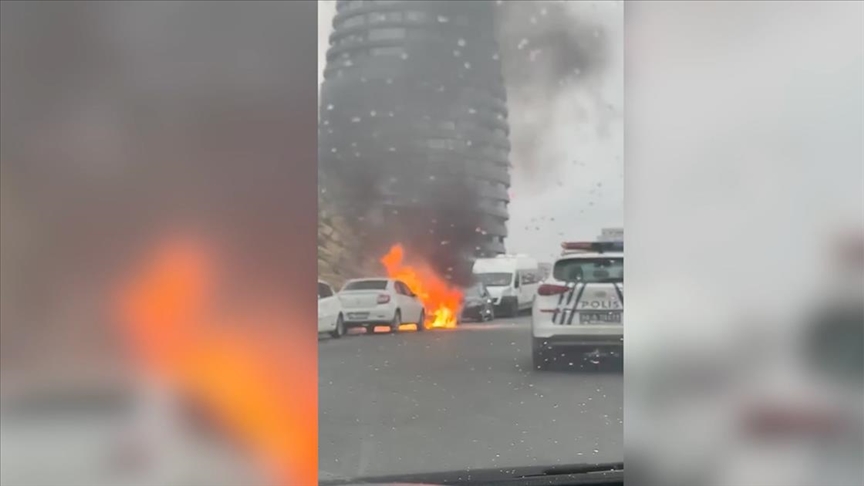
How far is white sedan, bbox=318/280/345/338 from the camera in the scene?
1.21 m

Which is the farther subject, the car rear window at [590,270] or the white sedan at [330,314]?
the car rear window at [590,270]

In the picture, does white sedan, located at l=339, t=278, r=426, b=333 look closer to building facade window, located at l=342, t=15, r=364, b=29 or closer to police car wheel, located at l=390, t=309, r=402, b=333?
police car wheel, located at l=390, t=309, r=402, b=333

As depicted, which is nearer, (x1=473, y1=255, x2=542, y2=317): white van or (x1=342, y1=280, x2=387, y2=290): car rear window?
(x1=342, y1=280, x2=387, y2=290): car rear window

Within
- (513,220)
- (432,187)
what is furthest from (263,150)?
(513,220)

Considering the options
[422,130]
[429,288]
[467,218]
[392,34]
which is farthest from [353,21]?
[429,288]

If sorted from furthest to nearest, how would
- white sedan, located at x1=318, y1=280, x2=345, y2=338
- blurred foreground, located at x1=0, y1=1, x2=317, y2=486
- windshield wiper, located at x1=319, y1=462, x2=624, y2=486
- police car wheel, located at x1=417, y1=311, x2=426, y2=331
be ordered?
1. police car wheel, located at x1=417, y1=311, x2=426, y2=331
2. windshield wiper, located at x1=319, y1=462, x2=624, y2=486
3. white sedan, located at x1=318, y1=280, x2=345, y2=338
4. blurred foreground, located at x1=0, y1=1, x2=317, y2=486

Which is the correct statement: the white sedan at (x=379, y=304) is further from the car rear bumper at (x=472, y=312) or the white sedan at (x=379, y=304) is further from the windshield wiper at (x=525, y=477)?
the windshield wiper at (x=525, y=477)

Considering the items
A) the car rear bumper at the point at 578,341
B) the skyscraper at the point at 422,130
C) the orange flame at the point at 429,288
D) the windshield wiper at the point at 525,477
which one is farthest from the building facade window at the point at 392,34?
the windshield wiper at the point at 525,477

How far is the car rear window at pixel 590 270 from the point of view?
150cm

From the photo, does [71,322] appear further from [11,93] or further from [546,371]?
[546,371]

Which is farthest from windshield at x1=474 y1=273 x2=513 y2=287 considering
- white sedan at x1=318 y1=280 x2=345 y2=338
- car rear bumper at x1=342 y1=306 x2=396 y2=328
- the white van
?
white sedan at x1=318 y1=280 x2=345 y2=338

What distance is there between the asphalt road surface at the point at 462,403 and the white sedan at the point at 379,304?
0.04 meters

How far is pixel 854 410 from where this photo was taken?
3.54 ft

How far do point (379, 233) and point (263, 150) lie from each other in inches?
16.8
